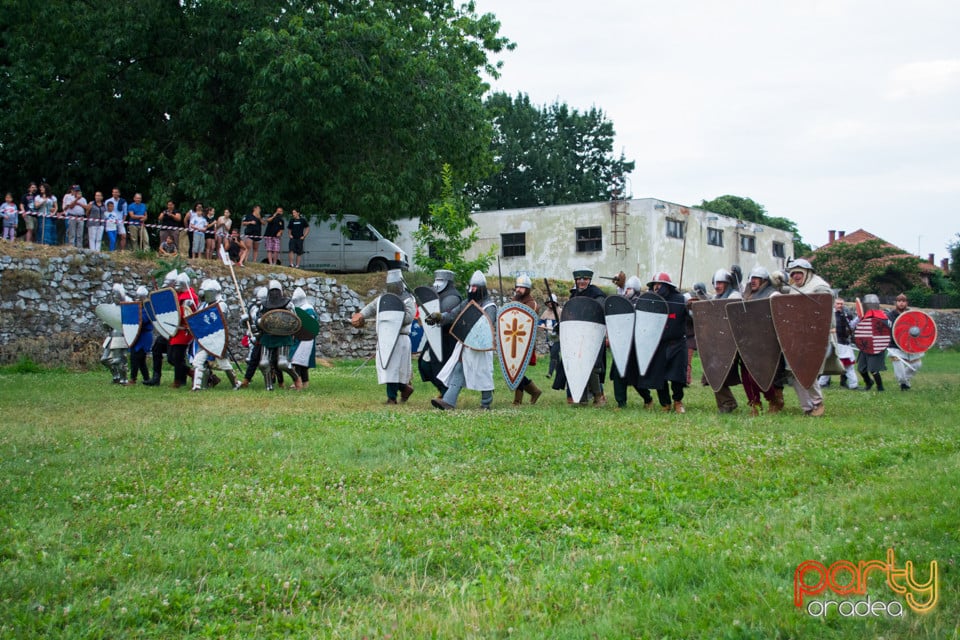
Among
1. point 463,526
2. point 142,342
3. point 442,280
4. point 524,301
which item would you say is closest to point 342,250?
point 142,342

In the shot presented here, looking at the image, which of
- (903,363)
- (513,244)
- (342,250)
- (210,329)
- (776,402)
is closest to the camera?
(776,402)

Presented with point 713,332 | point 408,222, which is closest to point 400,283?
point 713,332

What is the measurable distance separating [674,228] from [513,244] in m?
6.82

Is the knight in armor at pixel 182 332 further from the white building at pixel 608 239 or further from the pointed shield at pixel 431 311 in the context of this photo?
the white building at pixel 608 239

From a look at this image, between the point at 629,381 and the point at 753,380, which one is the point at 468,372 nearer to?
the point at 629,381

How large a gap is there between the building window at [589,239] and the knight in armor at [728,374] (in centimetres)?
2598

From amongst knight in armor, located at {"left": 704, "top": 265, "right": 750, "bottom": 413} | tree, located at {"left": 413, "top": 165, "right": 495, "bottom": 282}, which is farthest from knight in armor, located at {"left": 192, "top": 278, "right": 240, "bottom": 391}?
tree, located at {"left": 413, "top": 165, "right": 495, "bottom": 282}

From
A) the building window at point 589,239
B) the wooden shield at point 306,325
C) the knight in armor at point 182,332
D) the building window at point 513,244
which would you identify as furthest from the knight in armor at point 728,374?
the building window at point 513,244

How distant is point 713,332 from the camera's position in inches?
442

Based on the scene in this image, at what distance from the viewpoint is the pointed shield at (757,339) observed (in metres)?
10.7

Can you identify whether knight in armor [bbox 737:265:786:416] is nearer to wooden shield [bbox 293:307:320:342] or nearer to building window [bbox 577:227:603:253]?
wooden shield [bbox 293:307:320:342]

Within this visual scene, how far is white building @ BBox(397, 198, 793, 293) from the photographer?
37125mm

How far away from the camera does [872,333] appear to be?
16.9m

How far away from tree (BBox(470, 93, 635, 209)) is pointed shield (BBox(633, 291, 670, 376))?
41.3 metres
